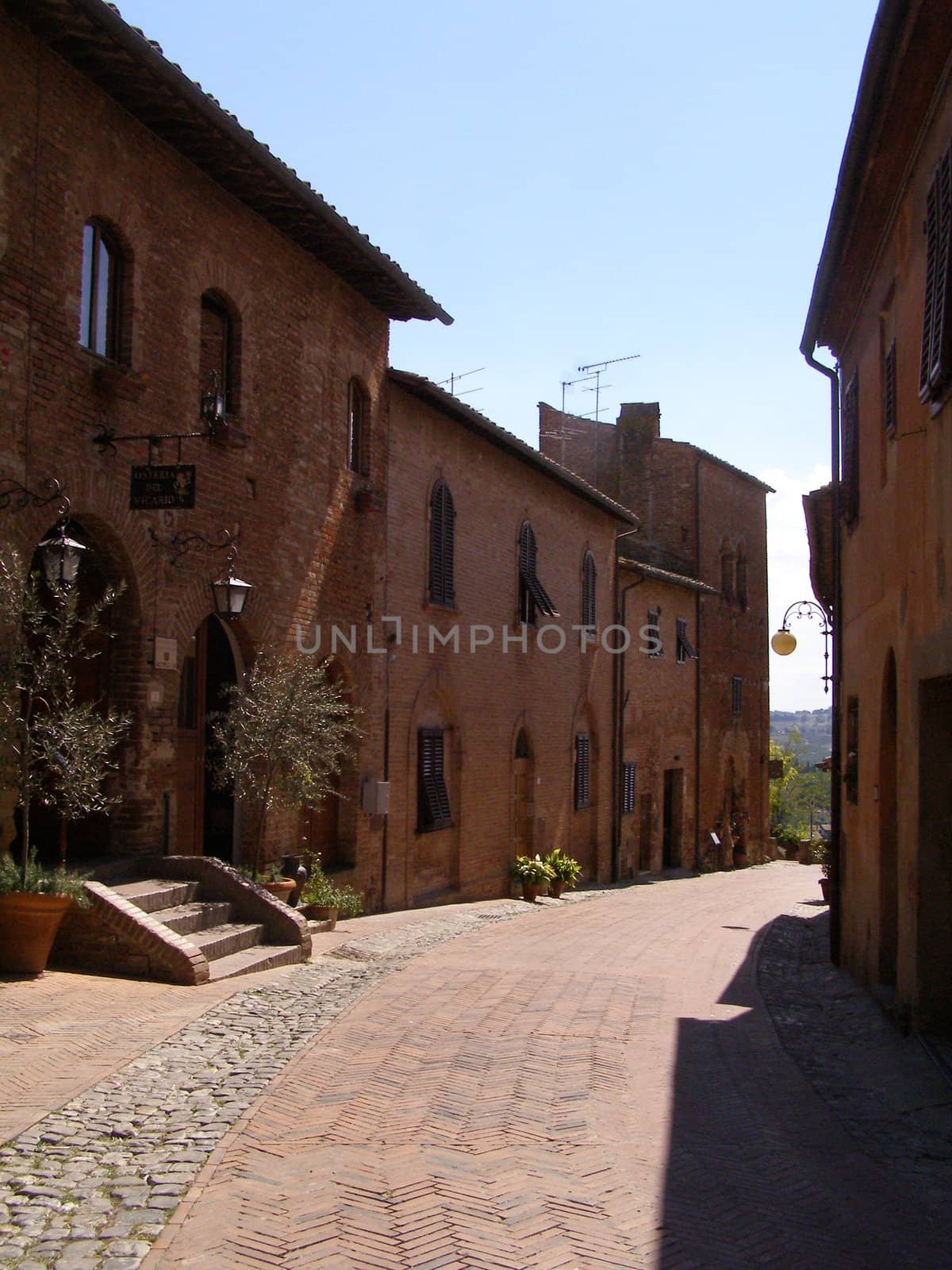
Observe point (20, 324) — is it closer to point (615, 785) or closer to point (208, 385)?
point (208, 385)

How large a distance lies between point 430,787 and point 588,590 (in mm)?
8366

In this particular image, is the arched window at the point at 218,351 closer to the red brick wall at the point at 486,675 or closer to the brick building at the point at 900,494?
the red brick wall at the point at 486,675

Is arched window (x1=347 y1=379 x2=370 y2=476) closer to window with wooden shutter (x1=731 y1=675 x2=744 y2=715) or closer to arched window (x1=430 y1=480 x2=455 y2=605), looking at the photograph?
arched window (x1=430 y1=480 x2=455 y2=605)

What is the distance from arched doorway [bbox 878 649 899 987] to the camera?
33.0 feet

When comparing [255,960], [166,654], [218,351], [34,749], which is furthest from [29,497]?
[255,960]

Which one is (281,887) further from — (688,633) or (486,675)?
(688,633)

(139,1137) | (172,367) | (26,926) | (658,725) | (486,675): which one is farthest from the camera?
(658,725)

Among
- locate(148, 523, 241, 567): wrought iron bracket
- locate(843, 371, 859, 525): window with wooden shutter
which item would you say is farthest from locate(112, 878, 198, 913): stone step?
locate(843, 371, 859, 525): window with wooden shutter

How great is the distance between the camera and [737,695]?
1379 inches

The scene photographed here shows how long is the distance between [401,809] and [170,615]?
5959mm

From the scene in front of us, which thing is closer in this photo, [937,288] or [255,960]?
[937,288]

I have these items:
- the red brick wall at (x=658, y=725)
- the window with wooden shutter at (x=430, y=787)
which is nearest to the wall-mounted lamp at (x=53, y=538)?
the window with wooden shutter at (x=430, y=787)

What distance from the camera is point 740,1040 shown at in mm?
8586

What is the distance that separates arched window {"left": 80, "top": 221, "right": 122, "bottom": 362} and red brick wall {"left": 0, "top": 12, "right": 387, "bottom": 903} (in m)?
0.12
